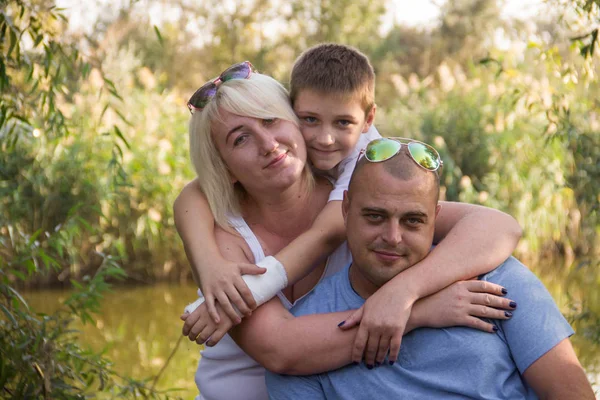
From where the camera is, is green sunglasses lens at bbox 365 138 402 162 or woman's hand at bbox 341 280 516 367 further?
green sunglasses lens at bbox 365 138 402 162

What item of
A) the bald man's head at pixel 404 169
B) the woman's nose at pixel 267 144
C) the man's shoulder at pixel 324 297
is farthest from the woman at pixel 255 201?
the bald man's head at pixel 404 169

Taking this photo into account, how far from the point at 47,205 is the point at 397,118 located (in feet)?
15.7

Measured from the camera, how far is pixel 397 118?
10.4m

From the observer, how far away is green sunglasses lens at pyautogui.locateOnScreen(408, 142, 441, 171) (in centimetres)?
246

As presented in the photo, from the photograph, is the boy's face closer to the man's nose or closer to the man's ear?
the man's ear

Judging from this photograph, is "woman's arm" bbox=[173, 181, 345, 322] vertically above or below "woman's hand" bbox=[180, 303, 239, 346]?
above

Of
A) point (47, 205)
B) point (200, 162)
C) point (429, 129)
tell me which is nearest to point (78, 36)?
point (200, 162)

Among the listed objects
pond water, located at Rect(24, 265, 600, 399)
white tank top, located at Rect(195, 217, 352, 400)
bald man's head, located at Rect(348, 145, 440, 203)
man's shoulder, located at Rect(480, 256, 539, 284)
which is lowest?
pond water, located at Rect(24, 265, 600, 399)

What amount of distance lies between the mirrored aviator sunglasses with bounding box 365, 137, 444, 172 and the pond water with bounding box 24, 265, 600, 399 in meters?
3.27

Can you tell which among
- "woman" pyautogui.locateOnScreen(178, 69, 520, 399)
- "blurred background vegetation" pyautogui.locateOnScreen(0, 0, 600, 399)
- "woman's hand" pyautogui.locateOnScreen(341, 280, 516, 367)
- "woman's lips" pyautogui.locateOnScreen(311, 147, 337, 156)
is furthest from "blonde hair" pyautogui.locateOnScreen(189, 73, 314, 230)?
"blurred background vegetation" pyautogui.locateOnScreen(0, 0, 600, 399)

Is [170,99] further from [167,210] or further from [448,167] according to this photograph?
[448,167]

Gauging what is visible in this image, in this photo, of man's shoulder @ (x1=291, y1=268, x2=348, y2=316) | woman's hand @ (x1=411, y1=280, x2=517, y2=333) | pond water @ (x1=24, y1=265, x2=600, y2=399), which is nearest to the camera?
woman's hand @ (x1=411, y1=280, x2=517, y2=333)

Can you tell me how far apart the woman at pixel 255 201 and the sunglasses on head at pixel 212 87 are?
0.09 feet

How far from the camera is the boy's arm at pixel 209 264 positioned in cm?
244
